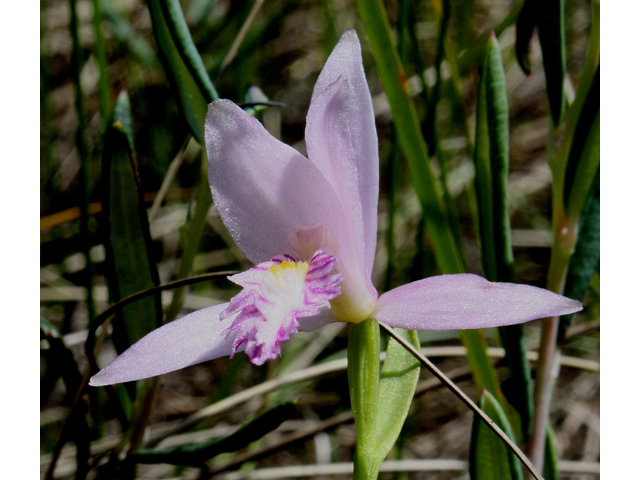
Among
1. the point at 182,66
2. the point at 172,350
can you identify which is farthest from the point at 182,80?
the point at 172,350

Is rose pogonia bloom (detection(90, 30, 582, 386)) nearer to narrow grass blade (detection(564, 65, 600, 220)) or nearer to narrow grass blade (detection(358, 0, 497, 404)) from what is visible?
narrow grass blade (detection(358, 0, 497, 404))

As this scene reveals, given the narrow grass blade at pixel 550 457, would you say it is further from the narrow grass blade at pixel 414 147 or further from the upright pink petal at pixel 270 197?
the upright pink petal at pixel 270 197

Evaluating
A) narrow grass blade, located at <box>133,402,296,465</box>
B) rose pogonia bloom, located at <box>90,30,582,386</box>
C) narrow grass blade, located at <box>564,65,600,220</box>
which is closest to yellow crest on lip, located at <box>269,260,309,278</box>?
rose pogonia bloom, located at <box>90,30,582,386</box>

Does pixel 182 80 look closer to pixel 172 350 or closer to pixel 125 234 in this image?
pixel 125 234

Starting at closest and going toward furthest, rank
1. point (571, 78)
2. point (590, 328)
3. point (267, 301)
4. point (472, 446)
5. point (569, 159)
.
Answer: point (267, 301) → point (472, 446) → point (569, 159) → point (590, 328) → point (571, 78)

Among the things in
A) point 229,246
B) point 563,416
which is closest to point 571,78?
point 563,416

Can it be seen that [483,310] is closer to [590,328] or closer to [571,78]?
[590,328]
